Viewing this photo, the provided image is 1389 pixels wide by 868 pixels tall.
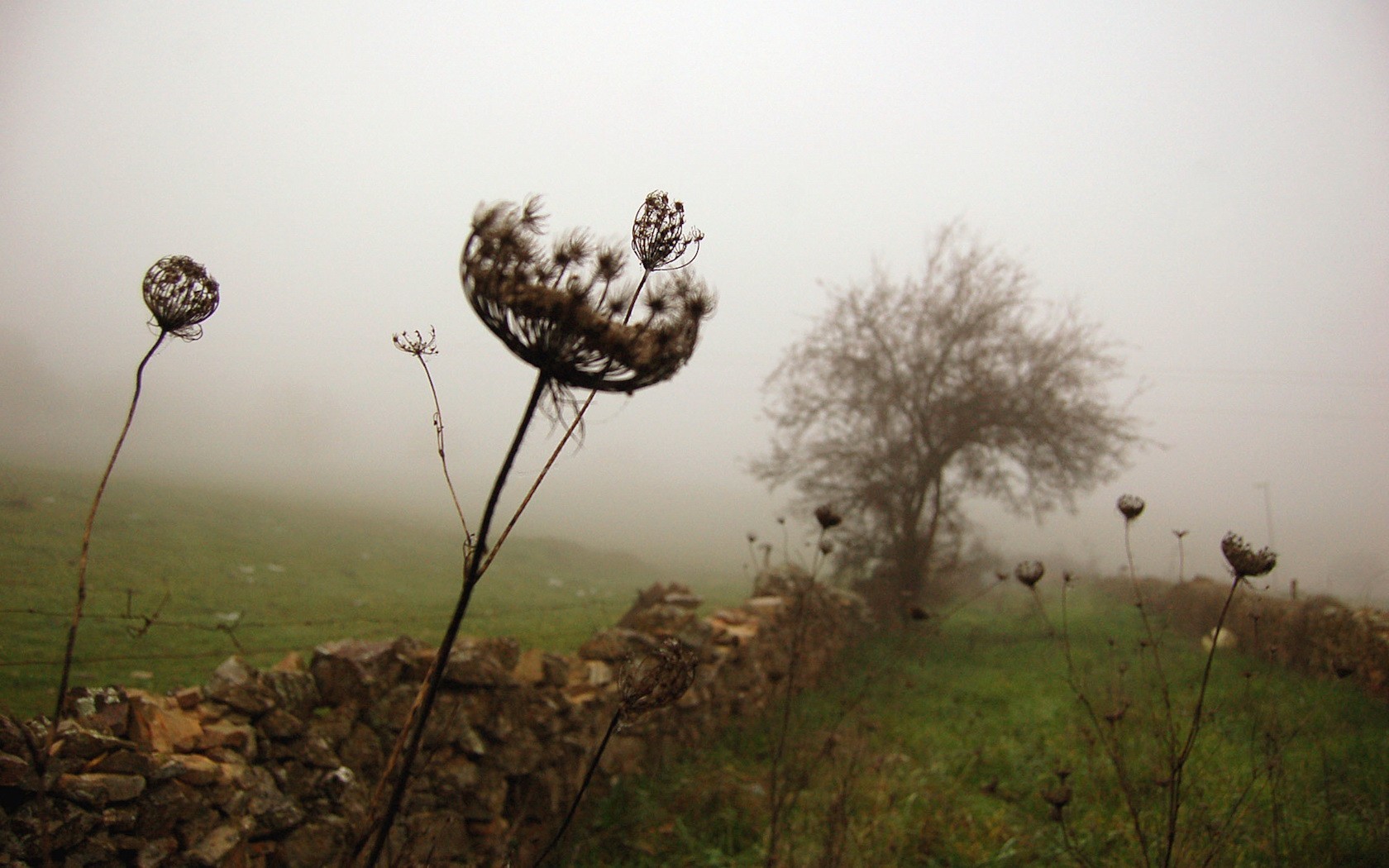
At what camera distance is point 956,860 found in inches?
169

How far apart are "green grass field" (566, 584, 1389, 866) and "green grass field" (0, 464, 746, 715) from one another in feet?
6.14

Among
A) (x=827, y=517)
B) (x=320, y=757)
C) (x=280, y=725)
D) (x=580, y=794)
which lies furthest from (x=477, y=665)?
(x=580, y=794)

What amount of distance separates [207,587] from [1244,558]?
17.7ft

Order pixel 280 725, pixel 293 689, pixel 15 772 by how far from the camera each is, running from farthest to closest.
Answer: pixel 293 689 → pixel 280 725 → pixel 15 772

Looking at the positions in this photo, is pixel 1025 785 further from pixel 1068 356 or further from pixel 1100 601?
pixel 1100 601

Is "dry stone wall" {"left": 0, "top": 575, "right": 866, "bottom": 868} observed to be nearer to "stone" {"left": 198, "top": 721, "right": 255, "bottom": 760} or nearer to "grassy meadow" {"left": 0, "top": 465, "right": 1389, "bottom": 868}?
"stone" {"left": 198, "top": 721, "right": 255, "bottom": 760}

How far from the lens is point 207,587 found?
13.8ft

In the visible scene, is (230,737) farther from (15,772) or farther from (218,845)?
(15,772)

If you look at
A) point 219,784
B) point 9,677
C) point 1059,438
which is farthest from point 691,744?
point 1059,438

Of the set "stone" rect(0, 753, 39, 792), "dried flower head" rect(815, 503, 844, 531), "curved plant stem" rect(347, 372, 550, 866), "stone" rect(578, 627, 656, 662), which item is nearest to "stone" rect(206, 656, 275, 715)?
"stone" rect(0, 753, 39, 792)

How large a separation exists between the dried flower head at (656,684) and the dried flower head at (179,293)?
1.35 metres

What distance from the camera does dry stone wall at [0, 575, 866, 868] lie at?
2348mm

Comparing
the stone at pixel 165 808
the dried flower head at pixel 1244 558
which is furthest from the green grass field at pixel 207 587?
the dried flower head at pixel 1244 558

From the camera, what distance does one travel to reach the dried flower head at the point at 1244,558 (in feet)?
7.82
